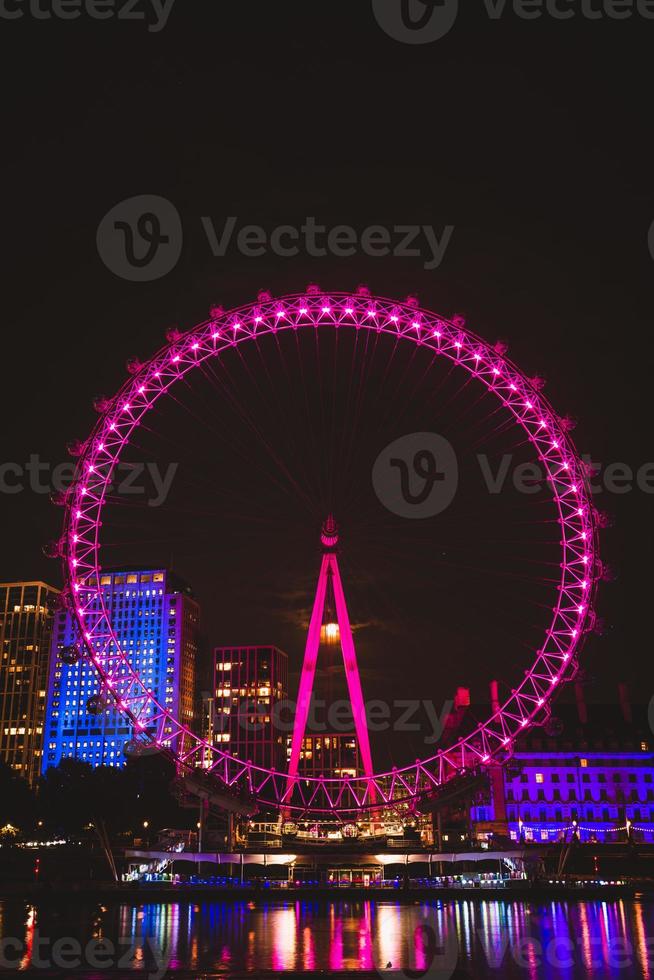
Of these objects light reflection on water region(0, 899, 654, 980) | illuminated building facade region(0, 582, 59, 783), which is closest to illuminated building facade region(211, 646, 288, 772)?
illuminated building facade region(0, 582, 59, 783)

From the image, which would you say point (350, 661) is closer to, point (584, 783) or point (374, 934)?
point (374, 934)

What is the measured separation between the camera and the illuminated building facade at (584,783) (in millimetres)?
105188

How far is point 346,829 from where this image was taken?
6581 cm

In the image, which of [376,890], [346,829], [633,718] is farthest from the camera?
[633,718]

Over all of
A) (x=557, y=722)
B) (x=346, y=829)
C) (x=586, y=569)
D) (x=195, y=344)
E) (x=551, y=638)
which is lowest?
(x=346, y=829)

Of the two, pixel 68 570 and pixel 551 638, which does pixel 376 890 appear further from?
pixel 68 570

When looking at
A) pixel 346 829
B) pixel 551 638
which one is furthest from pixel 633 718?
pixel 551 638

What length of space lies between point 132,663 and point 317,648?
147 metres

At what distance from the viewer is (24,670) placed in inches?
7579

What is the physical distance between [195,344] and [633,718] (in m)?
82.8

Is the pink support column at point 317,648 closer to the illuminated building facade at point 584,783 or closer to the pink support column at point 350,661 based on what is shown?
the pink support column at point 350,661

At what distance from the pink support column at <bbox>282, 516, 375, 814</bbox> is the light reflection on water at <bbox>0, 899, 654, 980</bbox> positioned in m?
8.67

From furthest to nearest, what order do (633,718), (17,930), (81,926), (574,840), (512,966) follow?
(633,718) < (574,840) < (81,926) < (17,930) < (512,966)

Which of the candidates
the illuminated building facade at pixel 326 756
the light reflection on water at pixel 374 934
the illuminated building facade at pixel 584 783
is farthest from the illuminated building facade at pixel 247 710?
the light reflection on water at pixel 374 934
